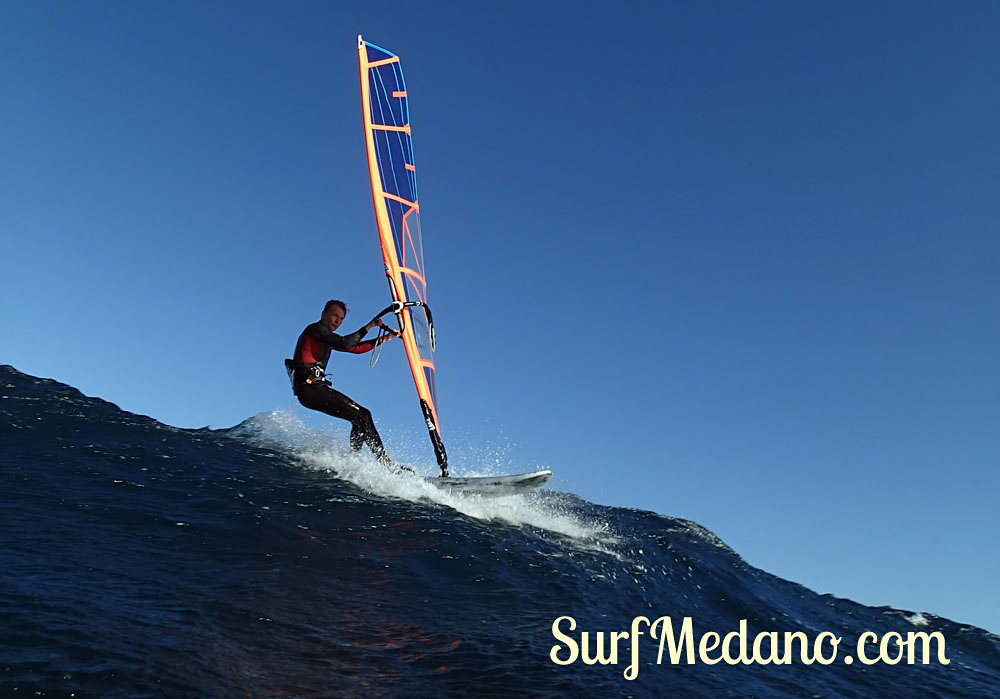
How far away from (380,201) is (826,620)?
10.2 metres

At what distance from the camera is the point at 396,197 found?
11.0 metres

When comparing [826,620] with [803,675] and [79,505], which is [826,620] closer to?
[803,675]

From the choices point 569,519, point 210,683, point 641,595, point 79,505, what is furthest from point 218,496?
point 569,519

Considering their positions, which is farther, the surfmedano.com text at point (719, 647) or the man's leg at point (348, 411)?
the man's leg at point (348, 411)

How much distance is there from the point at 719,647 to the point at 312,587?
436 centimetres

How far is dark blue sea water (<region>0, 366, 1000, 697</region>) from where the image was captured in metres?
3.46

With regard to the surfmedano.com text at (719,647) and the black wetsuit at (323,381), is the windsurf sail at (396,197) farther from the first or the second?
the surfmedano.com text at (719,647)

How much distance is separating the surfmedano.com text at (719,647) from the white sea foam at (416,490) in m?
2.27

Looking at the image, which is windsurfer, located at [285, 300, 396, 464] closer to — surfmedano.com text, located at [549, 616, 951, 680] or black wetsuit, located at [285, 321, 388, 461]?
black wetsuit, located at [285, 321, 388, 461]

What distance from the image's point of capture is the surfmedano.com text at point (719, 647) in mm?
4980

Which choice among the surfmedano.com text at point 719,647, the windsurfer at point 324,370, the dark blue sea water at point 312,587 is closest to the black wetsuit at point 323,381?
the windsurfer at point 324,370

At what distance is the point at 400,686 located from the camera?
362cm

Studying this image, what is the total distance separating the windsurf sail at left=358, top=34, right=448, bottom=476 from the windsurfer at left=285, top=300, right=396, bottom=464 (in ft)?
2.19

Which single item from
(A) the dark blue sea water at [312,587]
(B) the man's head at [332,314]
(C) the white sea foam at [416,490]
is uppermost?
(B) the man's head at [332,314]
